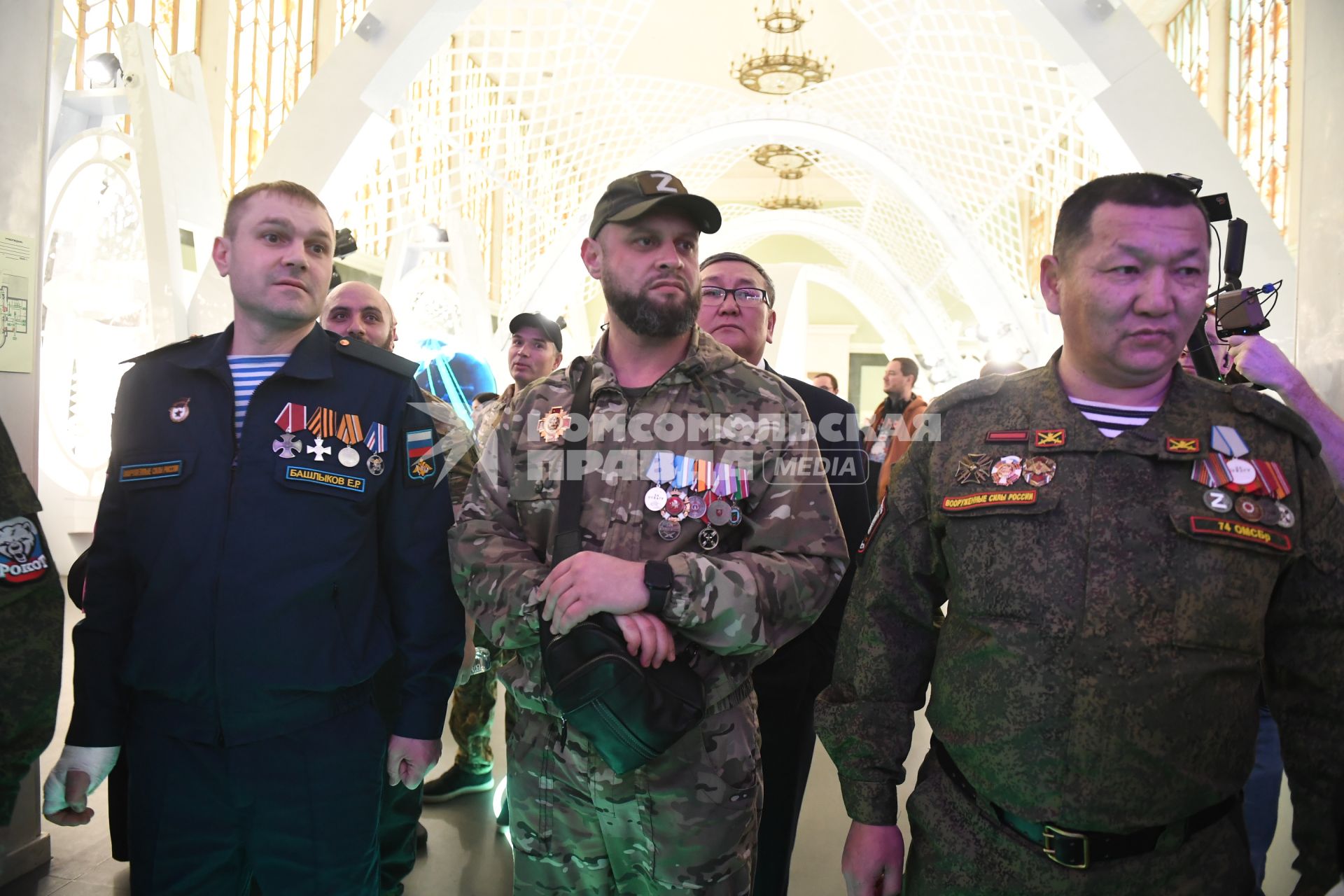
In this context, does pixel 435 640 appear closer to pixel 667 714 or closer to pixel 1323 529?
pixel 667 714

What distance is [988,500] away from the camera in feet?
5.50

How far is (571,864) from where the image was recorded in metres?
1.92

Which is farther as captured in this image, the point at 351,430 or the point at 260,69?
the point at 260,69

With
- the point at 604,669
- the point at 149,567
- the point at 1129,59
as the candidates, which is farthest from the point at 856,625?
the point at 1129,59

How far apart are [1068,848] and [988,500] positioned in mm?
633

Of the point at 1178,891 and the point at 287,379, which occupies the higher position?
the point at 287,379

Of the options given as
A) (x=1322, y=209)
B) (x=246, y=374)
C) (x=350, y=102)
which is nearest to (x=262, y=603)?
(x=246, y=374)

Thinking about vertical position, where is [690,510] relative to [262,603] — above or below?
above

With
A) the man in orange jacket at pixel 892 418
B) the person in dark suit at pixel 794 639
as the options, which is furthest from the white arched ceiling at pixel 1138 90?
the person in dark suit at pixel 794 639

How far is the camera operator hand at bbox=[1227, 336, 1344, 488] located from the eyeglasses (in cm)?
147

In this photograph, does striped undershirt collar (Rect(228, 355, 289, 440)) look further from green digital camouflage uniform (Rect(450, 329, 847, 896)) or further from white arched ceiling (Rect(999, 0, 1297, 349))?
white arched ceiling (Rect(999, 0, 1297, 349))

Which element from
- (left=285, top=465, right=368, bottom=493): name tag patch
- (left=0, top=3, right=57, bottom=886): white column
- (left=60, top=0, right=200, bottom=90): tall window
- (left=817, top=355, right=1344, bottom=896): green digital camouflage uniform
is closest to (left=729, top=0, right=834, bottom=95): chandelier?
(left=60, top=0, right=200, bottom=90): tall window

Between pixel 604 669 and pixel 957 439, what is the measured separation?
0.88 metres

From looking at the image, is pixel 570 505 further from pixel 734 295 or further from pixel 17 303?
pixel 17 303
